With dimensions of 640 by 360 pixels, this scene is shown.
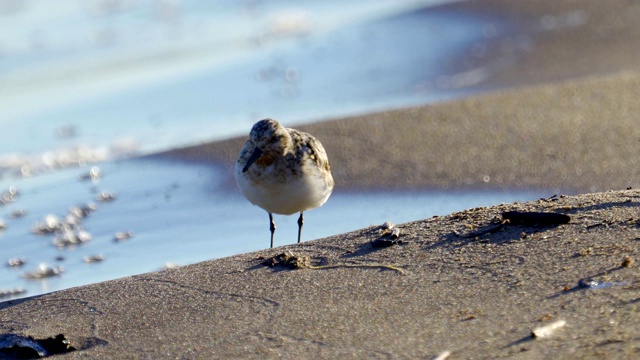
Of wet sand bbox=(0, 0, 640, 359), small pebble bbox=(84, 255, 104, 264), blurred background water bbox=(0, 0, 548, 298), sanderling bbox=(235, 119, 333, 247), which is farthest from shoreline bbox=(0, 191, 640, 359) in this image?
small pebble bbox=(84, 255, 104, 264)

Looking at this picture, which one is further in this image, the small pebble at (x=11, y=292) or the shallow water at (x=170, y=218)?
the shallow water at (x=170, y=218)

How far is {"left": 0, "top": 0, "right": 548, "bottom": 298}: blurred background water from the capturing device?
7.05 meters

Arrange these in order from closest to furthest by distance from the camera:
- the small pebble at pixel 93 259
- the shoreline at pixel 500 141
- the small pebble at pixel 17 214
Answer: the small pebble at pixel 93 259
the shoreline at pixel 500 141
the small pebble at pixel 17 214

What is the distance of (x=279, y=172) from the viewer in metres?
5.81

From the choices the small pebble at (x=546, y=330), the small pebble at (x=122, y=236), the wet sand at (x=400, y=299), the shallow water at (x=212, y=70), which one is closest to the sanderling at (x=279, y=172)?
the wet sand at (x=400, y=299)

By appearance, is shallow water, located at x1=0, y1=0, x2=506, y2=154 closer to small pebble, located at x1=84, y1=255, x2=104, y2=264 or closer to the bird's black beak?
small pebble, located at x1=84, y1=255, x2=104, y2=264

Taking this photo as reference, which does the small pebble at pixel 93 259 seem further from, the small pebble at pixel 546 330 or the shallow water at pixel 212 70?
the small pebble at pixel 546 330

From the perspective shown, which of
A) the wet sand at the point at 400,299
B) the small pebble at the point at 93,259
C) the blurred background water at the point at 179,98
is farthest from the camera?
the blurred background water at the point at 179,98

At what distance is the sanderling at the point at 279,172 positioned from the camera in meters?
5.82

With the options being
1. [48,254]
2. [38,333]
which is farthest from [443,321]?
[48,254]

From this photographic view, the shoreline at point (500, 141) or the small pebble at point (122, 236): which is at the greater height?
the shoreline at point (500, 141)

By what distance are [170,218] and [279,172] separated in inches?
75.3

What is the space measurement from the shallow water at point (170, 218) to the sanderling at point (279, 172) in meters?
0.67

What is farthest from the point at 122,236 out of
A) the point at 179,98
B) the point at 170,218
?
the point at 179,98
